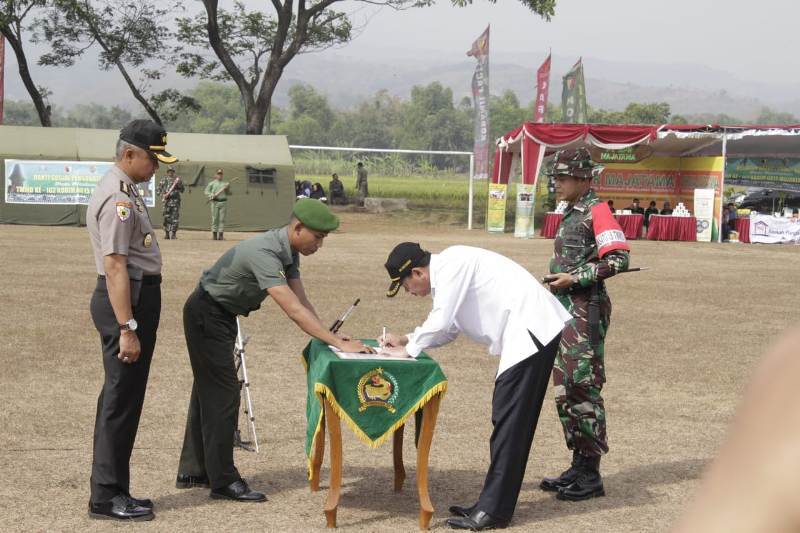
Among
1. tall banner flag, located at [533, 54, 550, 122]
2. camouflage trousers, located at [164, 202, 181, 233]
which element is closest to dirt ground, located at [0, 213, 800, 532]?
camouflage trousers, located at [164, 202, 181, 233]

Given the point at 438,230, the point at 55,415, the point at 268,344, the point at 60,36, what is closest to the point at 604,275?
the point at 55,415

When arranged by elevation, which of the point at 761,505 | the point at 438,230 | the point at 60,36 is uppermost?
the point at 60,36

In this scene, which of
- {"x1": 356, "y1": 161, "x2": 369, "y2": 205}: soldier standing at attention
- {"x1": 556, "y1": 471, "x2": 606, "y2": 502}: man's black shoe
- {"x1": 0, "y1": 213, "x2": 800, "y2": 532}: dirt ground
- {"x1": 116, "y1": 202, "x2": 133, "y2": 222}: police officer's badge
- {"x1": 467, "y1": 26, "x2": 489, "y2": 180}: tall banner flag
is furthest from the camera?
{"x1": 356, "y1": 161, "x2": 369, "y2": 205}: soldier standing at attention

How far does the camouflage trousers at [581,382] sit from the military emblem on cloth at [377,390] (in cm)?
115

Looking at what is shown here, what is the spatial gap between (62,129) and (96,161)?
64.1 inches

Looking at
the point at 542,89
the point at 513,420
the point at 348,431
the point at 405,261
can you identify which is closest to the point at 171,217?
the point at 542,89

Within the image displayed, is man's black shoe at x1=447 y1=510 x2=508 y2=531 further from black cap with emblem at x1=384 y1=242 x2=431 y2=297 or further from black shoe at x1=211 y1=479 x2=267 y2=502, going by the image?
black cap with emblem at x1=384 y1=242 x2=431 y2=297

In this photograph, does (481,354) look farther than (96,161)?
No

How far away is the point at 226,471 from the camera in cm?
599

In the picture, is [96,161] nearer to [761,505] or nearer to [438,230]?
[438,230]

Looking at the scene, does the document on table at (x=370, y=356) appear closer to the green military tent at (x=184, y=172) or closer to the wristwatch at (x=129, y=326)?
the wristwatch at (x=129, y=326)

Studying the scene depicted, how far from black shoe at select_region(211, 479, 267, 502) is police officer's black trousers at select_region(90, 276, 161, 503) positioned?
24.4 inches

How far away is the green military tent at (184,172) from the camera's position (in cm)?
3209

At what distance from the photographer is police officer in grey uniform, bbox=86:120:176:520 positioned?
527 centimetres
